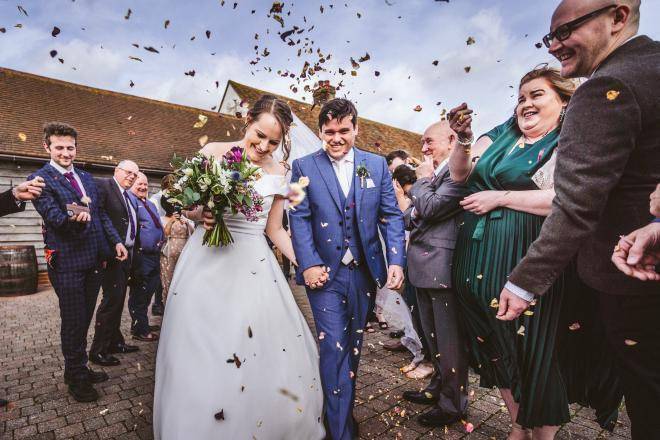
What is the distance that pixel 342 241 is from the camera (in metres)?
3.07

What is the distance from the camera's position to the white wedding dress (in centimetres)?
242

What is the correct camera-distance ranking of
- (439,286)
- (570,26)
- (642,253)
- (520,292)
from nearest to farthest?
1. (642,253)
2. (570,26)
3. (520,292)
4. (439,286)

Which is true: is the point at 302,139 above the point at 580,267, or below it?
above

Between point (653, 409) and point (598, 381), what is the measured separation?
39.9 inches

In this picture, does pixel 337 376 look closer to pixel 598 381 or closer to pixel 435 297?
pixel 435 297

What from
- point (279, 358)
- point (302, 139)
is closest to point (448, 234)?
point (279, 358)

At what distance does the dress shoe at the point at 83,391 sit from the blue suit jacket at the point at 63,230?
44.9 inches

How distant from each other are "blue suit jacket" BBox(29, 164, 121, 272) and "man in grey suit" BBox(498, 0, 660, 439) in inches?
166

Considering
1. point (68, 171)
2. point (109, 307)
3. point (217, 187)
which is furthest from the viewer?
point (109, 307)

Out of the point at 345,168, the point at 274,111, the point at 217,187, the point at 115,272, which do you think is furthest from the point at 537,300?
the point at 115,272

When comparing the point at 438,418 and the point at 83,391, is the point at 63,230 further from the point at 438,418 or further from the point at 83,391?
the point at 438,418

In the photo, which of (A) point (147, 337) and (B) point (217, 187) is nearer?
(B) point (217, 187)

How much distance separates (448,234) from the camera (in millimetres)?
3391

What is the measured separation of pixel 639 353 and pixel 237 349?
2.17 metres
